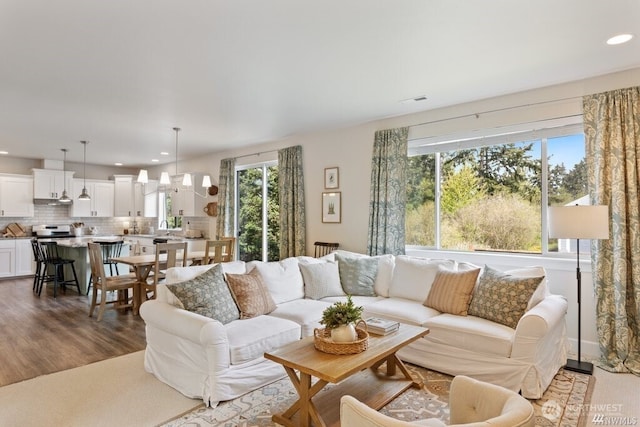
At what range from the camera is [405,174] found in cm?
477

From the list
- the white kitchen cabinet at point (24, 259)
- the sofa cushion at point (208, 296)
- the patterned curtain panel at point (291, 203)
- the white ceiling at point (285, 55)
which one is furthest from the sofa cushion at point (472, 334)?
the white kitchen cabinet at point (24, 259)

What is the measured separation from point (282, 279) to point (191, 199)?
4.70 metres

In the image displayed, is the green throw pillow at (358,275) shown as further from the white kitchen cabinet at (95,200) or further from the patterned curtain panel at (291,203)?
the white kitchen cabinet at (95,200)

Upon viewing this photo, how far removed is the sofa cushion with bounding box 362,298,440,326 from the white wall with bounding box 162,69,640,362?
1.16 meters

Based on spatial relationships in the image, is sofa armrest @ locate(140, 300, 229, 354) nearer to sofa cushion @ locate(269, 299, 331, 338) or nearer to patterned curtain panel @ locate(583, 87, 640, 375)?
sofa cushion @ locate(269, 299, 331, 338)

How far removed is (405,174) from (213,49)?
2.81 meters

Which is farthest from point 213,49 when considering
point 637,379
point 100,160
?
point 100,160

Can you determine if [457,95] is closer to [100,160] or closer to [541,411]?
[541,411]

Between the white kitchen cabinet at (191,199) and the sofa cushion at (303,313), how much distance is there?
4.69 metres

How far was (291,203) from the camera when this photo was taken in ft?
19.9

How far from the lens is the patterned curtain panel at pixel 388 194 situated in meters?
4.77

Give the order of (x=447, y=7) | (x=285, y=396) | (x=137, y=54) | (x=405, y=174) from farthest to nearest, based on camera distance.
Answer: (x=405, y=174)
(x=137, y=54)
(x=285, y=396)
(x=447, y=7)

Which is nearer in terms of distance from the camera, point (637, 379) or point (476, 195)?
point (637, 379)

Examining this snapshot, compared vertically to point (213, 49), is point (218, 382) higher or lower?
lower
